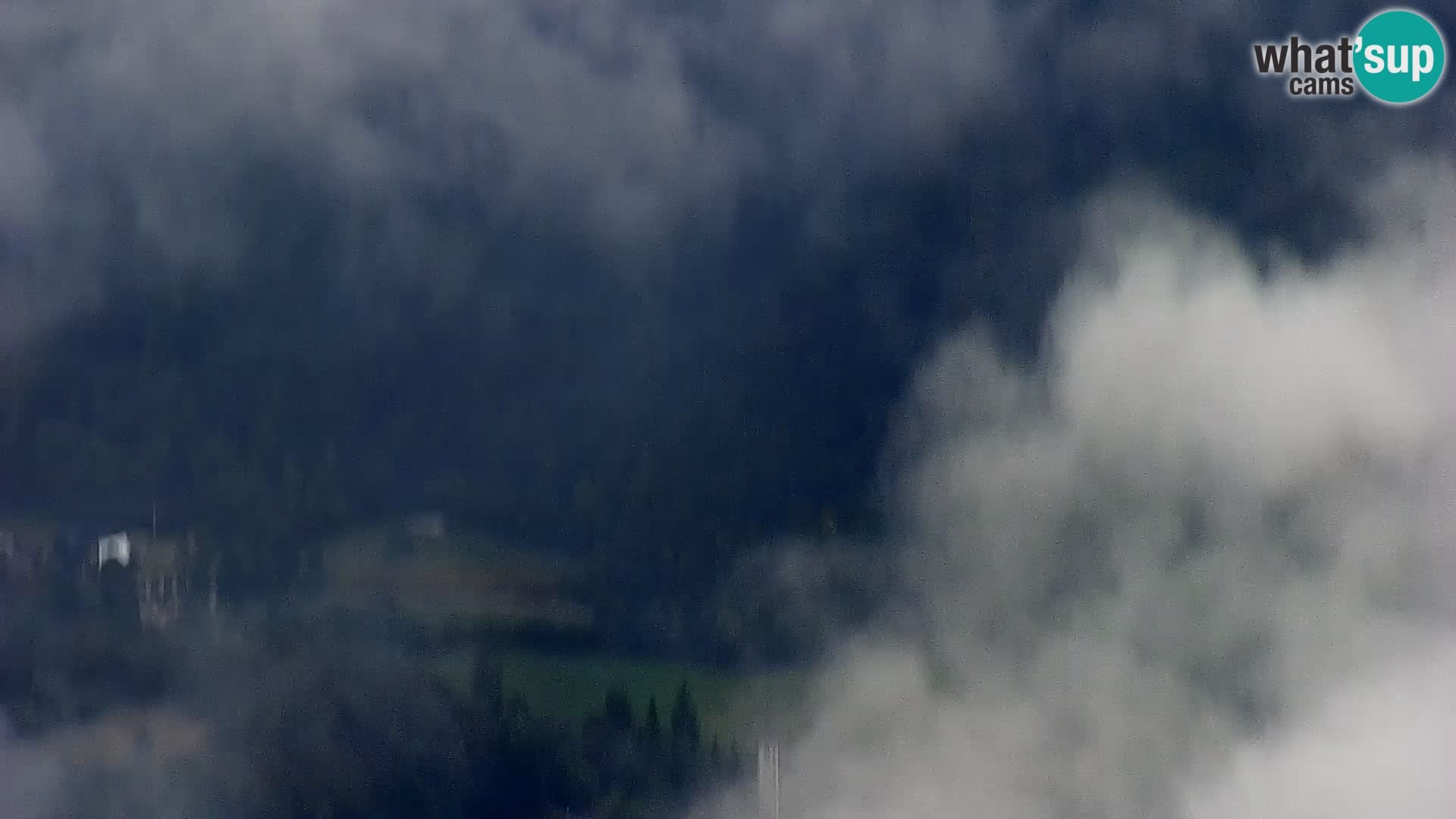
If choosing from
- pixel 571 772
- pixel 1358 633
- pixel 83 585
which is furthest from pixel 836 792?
pixel 83 585

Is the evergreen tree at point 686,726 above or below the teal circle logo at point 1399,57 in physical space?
below

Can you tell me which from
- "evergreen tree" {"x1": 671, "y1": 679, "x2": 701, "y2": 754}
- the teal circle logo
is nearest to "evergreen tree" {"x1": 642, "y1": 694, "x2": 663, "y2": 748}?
"evergreen tree" {"x1": 671, "y1": 679, "x2": 701, "y2": 754}

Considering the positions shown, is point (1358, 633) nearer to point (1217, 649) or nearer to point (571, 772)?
point (1217, 649)

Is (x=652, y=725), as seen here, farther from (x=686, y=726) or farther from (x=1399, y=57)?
(x=1399, y=57)

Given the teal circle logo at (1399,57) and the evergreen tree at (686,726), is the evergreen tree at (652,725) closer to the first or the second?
the evergreen tree at (686,726)

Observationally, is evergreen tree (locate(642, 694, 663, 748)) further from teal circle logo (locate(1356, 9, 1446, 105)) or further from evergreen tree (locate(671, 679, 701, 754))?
teal circle logo (locate(1356, 9, 1446, 105))

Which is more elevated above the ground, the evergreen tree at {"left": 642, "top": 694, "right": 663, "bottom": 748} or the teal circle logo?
the teal circle logo

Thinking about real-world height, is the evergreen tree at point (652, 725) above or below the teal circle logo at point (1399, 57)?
below

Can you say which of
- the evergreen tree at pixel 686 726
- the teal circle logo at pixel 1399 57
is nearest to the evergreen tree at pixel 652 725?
the evergreen tree at pixel 686 726
